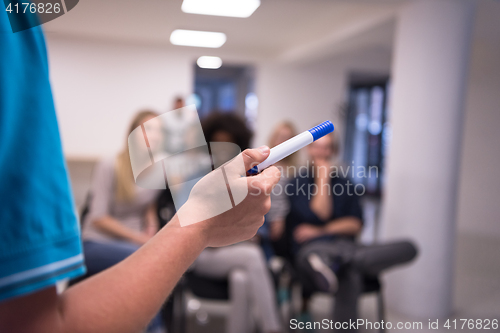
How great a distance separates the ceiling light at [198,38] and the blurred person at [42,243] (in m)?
3.93

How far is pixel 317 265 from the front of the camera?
137cm

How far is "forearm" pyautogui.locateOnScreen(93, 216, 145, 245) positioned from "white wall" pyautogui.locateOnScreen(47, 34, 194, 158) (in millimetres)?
3579

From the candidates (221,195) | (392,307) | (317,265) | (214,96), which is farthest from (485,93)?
(214,96)

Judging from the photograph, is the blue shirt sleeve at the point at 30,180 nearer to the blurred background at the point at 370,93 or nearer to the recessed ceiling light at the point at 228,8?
the blurred background at the point at 370,93

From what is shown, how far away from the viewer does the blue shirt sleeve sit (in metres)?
0.24

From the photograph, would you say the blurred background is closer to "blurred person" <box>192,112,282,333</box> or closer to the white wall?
the white wall

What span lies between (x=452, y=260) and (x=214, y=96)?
5.87m

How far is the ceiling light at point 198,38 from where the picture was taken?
4105mm

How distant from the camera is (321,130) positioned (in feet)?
1.25

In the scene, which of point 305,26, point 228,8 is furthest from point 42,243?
point 305,26

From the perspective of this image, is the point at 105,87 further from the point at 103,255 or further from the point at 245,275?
the point at 103,255

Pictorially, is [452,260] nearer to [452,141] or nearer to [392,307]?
[392,307]

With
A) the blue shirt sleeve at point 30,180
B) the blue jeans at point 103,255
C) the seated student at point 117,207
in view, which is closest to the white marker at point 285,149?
the blue shirt sleeve at point 30,180

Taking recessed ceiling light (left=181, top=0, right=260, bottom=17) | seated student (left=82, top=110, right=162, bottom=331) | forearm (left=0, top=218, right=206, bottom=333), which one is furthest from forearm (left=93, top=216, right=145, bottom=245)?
recessed ceiling light (left=181, top=0, right=260, bottom=17)
